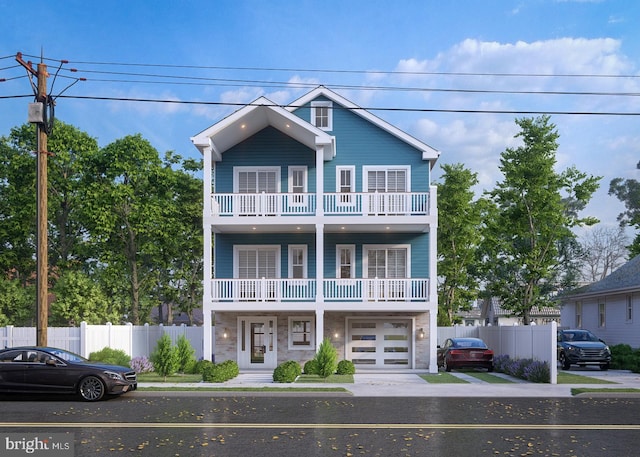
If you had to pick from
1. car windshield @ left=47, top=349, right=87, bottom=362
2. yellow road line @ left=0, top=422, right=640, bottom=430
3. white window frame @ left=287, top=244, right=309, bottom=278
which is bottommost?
yellow road line @ left=0, top=422, right=640, bottom=430

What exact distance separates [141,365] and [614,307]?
2393cm

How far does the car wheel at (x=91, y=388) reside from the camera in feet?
55.4

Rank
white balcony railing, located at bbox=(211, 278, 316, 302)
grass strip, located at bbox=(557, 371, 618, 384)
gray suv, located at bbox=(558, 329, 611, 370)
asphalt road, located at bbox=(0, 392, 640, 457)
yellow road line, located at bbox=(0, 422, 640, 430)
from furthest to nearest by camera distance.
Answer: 1. gray suv, located at bbox=(558, 329, 611, 370)
2. white balcony railing, located at bbox=(211, 278, 316, 302)
3. grass strip, located at bbox=(557, 371, 618, 384)
4. yellow road line, located at bbox=(0, 422, 640, 430)
5. asphalt road, located at bbox=(0, 392, 640, 457)

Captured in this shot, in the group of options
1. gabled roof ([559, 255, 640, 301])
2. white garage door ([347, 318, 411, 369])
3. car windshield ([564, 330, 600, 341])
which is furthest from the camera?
gabled roof ([559, 255, 640, 301])

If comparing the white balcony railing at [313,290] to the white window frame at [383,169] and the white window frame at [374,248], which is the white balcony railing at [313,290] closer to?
the white window frame at [374,248]

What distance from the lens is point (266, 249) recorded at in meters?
28.6

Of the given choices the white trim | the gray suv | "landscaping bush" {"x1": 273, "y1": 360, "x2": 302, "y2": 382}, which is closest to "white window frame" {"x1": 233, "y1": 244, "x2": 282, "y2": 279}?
the white trim

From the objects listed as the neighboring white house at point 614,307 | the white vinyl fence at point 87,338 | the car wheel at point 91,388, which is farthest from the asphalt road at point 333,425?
the neighboring white house at point 614,307

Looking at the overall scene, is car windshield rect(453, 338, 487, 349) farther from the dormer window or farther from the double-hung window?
the dormer window

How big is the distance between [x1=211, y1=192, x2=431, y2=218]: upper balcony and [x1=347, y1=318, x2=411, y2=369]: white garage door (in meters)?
4.98

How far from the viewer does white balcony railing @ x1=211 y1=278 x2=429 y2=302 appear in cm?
2609

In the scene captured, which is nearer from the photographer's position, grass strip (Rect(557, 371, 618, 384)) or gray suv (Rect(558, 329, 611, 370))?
grass strip (Rect(557, 371, 618, 384))

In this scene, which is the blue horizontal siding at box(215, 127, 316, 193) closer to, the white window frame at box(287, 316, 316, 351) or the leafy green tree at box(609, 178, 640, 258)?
the white window frame at box(287, 316, 316, 351)

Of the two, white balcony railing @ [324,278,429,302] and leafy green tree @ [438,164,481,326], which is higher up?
leafy green tree @ [438,164,481,326]
